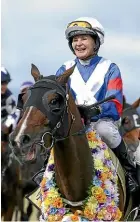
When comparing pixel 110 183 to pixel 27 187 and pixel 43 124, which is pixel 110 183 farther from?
pixel 27 187

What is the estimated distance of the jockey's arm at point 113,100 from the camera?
7.03 m

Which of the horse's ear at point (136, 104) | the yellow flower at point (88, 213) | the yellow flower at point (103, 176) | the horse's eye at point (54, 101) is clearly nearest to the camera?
the horse's eye at point (54, 101)

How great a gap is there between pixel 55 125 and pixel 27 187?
6.37 meters

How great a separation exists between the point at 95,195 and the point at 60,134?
2.32 feet

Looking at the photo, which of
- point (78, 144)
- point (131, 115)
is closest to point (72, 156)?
point (78, 144)

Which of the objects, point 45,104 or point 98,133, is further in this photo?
point 98,133

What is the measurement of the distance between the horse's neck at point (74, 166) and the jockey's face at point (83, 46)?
93 cm

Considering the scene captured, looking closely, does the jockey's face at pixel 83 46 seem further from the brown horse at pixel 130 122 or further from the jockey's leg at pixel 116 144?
the brown horse at pixel 130 122

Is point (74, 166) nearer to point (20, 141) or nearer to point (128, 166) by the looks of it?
point (20, 141)

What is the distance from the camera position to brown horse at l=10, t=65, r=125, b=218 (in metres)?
5.90

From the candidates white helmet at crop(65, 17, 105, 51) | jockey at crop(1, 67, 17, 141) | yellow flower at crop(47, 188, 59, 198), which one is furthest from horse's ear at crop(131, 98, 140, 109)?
yellow flower at crop(47, 188, 59, 198)

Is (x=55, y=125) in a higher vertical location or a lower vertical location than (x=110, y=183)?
higher

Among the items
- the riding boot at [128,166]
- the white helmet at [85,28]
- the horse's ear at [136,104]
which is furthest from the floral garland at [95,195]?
the horse's ear at [136,104]

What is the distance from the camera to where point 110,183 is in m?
6.72
